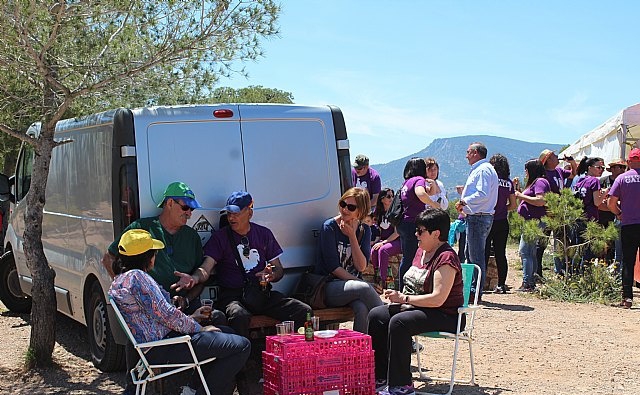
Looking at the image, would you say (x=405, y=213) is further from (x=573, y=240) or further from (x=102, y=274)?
(x=102, y=274)

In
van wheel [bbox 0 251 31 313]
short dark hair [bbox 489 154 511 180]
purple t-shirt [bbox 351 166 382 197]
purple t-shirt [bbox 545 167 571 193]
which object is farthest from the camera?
purple t-shirt [bbox 545 167 571 193]

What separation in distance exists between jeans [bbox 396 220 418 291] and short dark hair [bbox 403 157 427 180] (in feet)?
1.92

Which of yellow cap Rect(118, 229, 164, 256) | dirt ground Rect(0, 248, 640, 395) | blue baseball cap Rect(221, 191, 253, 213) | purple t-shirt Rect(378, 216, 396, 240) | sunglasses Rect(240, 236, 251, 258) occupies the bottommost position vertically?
dirt ground Rect(0, 248, 640, 395)

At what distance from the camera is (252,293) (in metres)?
6.74

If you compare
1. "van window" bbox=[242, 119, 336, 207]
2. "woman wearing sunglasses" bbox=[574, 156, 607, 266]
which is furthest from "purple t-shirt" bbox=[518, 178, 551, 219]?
"van window" bbox=[242, 119, 336, 207]

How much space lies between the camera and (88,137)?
24.3 feet

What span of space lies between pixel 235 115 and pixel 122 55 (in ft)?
3.51

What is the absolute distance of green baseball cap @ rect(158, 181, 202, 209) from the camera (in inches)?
255

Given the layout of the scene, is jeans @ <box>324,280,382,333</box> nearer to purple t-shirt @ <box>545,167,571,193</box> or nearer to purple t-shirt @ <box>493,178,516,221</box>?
purple t-shirt @ <box>493,178,516,221</box>

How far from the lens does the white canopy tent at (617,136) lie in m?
15.1

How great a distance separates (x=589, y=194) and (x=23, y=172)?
25.0 ft

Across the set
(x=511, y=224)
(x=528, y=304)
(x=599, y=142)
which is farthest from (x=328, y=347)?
(x=599, y=142)

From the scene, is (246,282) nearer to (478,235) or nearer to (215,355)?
(215,355)

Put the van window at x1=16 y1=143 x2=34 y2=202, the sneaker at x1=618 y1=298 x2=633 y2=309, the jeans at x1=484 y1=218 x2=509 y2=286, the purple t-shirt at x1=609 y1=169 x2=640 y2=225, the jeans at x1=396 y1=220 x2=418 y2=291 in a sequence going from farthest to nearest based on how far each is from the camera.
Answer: the jeans at x1=484 y1=218 x2=509 y2=286 < the sneaker at x1=618 y1=298 x2=633 y2=309 < the purple t-shirt at x1=609 y1=169 x2=640 y2=225 < the jeans at x1=396 y1=220 x2=418 y2=291 < the van window at x1=16 y1=143 x2=34 y2=202
